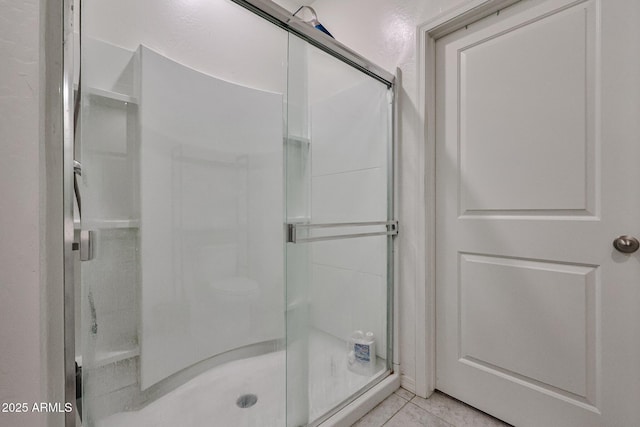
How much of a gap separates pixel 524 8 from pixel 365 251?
47.6 inches

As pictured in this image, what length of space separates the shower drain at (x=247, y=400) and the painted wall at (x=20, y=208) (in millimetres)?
690

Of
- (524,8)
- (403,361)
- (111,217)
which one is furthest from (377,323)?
(524,8)

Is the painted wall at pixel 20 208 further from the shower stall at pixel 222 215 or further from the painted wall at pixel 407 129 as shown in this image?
the painted wall at pixel 407 129

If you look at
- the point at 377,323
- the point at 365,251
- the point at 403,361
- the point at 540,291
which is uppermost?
the point at 365,251

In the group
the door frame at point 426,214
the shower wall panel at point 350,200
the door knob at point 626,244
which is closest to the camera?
the door knob at point 626,244

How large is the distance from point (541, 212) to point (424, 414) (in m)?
0.99

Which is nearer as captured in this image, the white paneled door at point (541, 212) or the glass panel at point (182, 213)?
the glass panel at point (182, 213)

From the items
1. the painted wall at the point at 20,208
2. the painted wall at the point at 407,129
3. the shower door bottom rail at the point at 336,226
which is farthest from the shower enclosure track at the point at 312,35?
the shower door bottom rail at the point at 336,226

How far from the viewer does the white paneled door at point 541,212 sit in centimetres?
97

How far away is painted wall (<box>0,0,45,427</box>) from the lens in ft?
1.80

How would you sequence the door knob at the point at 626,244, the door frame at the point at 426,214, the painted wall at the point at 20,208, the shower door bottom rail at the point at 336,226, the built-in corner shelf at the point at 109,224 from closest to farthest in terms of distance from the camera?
the painted wall at the point at 20,208
the built-in corner shelf at the point at 109,224
the door knob at the point at 626,244
the shower door bottom rail at the point at 336,226
the door frame at the point at 426,214

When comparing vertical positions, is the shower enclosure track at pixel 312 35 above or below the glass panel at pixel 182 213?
above

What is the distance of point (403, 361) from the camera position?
1462 millimetres

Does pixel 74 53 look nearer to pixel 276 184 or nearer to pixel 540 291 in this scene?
pixel 276 184
